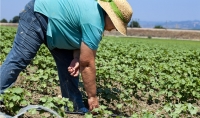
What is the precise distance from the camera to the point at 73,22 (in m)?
3.82

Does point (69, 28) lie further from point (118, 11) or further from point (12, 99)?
point (12, 99)

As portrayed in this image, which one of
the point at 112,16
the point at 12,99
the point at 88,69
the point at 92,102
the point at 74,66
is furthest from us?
the point at 74,66

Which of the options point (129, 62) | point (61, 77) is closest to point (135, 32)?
point (129, 62)

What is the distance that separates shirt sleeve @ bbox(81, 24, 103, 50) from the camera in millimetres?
3660

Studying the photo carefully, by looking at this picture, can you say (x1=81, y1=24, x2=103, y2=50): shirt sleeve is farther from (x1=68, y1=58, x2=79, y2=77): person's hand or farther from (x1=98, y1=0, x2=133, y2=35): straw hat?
(x1=68, y1=58, x2=79, y2=77): person's hand

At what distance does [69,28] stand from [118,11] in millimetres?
478

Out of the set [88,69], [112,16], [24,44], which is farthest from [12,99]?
[112,16]

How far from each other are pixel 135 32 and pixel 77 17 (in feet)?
173

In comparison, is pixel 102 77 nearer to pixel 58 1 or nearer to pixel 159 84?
pixel 159 84

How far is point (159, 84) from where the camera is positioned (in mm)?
6156

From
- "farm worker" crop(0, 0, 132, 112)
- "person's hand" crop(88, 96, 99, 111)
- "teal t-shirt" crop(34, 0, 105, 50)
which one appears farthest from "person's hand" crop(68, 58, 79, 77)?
"person's hand" crop(88, 96, 99, 111)

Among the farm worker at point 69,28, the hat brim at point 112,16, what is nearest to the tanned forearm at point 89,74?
the farm worker at point 69,28

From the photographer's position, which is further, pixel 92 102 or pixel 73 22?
pixel 92 102

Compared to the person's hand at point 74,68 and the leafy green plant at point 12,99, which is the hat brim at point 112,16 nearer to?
the person's hand at point 74,68
